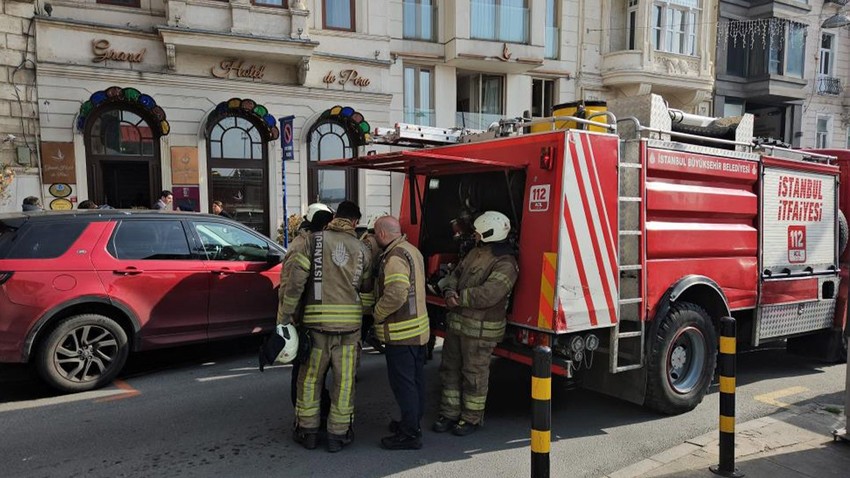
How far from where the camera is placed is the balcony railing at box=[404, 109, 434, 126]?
16.3m

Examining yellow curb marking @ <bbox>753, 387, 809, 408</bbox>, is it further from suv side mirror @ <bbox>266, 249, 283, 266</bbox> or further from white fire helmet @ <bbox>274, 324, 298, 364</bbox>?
suv side mirror @ <bbox>266, 249, 283, 266</bbox>

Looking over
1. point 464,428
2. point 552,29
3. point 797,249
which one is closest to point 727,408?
point 464,428

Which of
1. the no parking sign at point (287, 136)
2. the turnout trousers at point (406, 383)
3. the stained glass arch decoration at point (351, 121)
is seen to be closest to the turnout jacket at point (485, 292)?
the turnout trousers at point (406, 383)

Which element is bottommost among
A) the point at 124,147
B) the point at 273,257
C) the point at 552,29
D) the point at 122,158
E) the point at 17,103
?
the point at 273,257

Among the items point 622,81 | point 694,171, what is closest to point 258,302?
point 694,171

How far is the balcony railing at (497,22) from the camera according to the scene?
16453 millimetres

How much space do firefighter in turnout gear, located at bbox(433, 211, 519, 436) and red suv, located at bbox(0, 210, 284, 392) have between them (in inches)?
113

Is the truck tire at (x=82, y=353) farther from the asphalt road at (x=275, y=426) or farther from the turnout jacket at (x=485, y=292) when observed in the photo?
the turnout jacket at (x=485, y=292)

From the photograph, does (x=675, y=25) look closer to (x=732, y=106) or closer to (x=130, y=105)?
(x=732, y=106)

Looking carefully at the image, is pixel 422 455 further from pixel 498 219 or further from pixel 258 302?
pixel 258 302

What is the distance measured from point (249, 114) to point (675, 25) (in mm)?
14217

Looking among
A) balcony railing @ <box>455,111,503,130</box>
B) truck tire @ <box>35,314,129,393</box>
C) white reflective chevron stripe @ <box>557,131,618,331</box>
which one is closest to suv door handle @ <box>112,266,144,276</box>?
truck tire @ <box>35,314,129,393</box>

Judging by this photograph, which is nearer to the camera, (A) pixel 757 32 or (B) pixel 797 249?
(B) pixel 797 249

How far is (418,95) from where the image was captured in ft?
54.5
